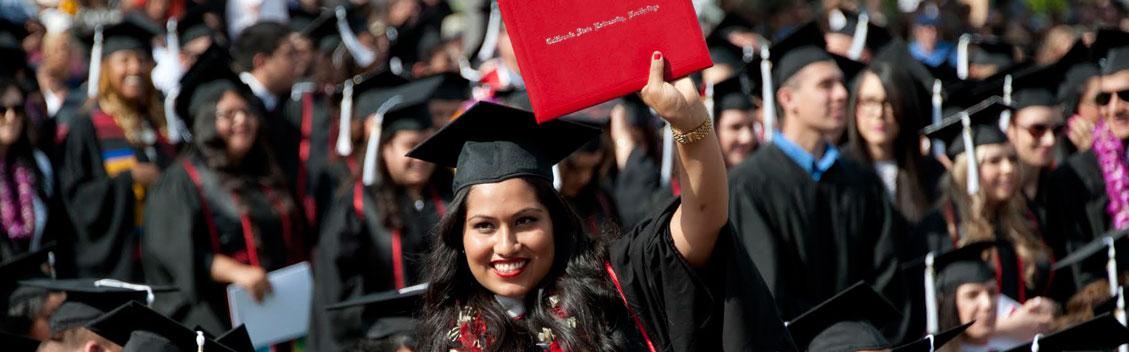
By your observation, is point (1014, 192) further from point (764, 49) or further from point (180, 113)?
point (180, 113)

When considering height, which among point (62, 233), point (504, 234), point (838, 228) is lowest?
point (838, 228)

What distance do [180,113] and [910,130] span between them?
11.9 ft

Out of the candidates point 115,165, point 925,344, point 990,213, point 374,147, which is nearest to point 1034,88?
point 990,213

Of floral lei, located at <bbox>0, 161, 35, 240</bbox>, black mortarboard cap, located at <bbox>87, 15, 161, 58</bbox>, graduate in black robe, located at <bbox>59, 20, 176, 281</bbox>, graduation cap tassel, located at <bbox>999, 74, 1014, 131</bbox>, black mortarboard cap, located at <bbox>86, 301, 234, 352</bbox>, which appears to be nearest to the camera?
black mortarboard cap, located at <bbox>86, 301, 234, 352</bbox>

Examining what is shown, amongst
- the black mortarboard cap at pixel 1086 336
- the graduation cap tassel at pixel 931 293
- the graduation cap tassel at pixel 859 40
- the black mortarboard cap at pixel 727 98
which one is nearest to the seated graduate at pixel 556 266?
the black mortarboard cap at pixel 1086 336

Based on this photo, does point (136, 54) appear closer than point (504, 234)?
No

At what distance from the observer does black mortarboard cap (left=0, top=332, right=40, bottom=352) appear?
4715 mm

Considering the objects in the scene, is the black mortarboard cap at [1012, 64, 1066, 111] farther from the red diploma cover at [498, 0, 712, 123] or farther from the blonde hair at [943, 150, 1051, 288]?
the red diploma cover at [498, 0, 712, 123]

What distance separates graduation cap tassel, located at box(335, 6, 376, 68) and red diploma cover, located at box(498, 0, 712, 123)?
21.6ft

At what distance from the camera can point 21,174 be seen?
7.18 metres

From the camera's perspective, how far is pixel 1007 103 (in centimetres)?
748

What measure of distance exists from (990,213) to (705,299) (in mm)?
3710

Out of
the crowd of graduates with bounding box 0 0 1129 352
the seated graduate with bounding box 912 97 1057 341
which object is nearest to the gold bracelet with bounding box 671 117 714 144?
the crowd of graduates with bounding box 0 0 1129 352

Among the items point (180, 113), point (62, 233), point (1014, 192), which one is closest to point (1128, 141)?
point (1014, 192)
